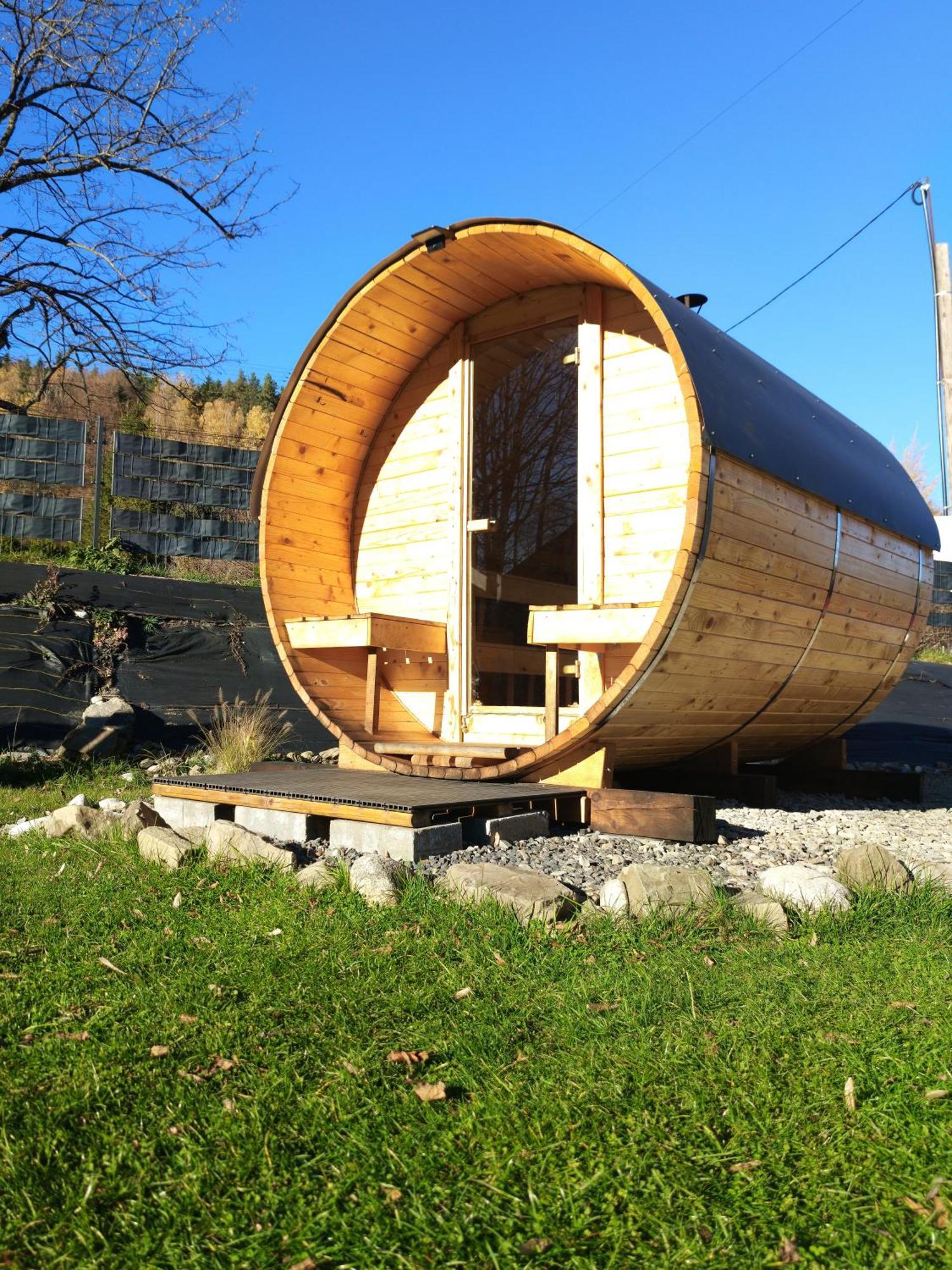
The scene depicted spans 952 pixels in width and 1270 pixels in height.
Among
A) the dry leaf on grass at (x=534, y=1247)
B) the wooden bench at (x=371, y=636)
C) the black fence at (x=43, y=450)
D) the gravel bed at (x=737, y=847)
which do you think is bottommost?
the dry leaf on grass at (x=534, y=1247)

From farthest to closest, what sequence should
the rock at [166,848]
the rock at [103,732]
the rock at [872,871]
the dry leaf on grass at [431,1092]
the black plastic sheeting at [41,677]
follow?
the black plastic sheeting at [41,677]
the rock at [103,732]
the rock at [166,848]
the rock at [872,871]
the dry leaf on grass at [431,1092]

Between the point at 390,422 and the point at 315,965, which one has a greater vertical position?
the point at 390,422

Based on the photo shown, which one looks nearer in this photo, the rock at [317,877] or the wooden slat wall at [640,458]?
the rock at [317,877]

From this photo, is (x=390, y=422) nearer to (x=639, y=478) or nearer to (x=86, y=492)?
(x=639, y=478)

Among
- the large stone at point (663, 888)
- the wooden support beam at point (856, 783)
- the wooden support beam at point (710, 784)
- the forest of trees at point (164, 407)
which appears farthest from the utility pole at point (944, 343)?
the forest of trees at point (164, 407)

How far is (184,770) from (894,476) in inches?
239

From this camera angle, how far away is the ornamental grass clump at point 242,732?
7.46m

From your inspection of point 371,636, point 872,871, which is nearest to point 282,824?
point 371,636

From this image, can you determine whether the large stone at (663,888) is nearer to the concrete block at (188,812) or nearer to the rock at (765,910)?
the rock at (765,910)

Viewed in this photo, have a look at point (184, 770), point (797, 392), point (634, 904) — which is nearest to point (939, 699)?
point (797, 392)

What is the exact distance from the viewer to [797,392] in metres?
6.71

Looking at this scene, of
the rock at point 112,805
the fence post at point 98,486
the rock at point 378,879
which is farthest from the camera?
the fence post at point 98,486

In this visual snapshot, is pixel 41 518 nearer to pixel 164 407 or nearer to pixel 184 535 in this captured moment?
pixel 184 535

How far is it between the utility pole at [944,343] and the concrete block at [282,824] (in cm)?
999
